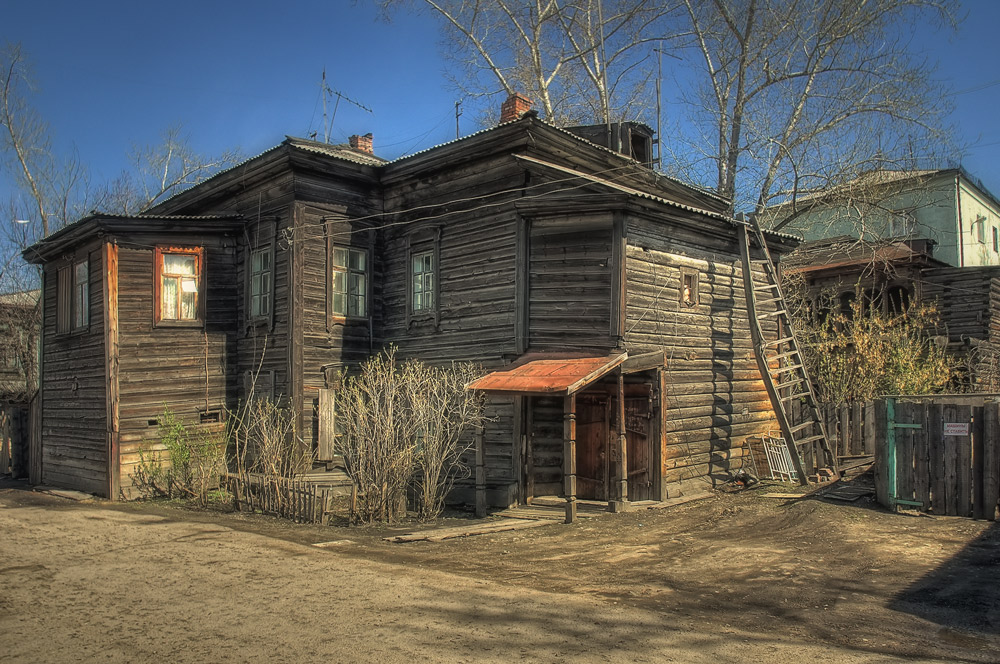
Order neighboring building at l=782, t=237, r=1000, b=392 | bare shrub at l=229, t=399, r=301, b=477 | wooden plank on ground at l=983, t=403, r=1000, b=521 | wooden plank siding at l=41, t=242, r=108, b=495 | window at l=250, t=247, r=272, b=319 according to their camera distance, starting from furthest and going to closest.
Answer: neighboring building at l=782, t=237, r=1000, b=392
window at l=250, t=247, r=272, b=319
wooden plank siding at l=41, t=242, r=108, b=495
bare shrub at l=229, t=399, r=301, b=477
wooden plank on ground at l=983, t=403, r=1000, b=521

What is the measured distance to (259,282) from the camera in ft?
55.3

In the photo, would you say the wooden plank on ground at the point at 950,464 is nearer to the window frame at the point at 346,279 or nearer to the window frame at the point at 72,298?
the window frame at the point at 346,279

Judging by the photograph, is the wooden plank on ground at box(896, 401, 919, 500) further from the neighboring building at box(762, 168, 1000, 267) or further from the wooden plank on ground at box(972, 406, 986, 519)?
the neighboring building at box(762, 168, 1000, 267)

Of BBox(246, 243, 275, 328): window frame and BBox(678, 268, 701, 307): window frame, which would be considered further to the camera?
BBox(246, 243, 275, 328): window frame

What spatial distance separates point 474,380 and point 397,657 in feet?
26.0

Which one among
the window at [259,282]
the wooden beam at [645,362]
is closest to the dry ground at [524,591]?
the wooden beam at [645,362]

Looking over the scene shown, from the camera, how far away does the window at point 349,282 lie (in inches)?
637

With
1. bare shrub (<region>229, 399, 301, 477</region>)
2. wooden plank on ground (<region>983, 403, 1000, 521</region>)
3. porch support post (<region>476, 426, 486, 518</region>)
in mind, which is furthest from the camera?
bare shrub (<region>229, 399, 301, 477</region>)

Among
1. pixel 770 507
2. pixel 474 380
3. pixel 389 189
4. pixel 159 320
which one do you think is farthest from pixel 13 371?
pixel 770 507

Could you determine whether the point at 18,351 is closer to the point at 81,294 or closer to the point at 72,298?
the point at 72,298

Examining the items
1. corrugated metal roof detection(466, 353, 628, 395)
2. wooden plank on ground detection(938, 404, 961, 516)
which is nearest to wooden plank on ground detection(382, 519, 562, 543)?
corrugated metal roof detection(466, 353, 628, 395)

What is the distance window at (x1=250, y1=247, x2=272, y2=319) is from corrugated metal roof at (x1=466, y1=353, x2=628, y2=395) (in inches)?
245

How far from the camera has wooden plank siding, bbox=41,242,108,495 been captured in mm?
16156

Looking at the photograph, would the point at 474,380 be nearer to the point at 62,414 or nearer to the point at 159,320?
the point at 159,320
